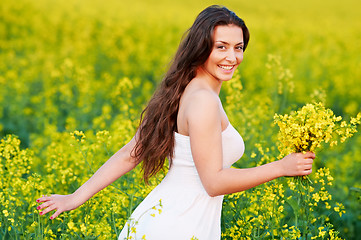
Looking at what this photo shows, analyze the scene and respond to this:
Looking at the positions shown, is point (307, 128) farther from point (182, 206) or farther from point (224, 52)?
point (182, 206)

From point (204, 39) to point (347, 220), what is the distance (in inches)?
83.9

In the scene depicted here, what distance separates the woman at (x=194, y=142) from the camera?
241cm

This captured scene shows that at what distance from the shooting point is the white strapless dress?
2531 millimetres

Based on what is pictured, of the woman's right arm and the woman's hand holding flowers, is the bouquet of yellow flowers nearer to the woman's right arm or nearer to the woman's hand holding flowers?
the woman's hand holding flowers

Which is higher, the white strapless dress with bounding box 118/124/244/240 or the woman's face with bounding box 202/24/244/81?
the woman's face with bounding box 202/24/244/81

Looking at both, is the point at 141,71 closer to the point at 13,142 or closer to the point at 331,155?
the point at 331,155

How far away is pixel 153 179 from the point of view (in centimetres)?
337

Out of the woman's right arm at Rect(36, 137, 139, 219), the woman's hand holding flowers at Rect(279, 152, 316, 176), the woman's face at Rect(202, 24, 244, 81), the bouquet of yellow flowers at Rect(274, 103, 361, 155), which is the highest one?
the woman's face at Rect(202, 24, 244, 81)

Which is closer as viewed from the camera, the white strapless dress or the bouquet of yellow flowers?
the bouquet of yellow flowers

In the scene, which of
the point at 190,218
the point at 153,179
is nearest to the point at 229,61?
the point at 190,218

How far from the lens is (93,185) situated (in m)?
2.79

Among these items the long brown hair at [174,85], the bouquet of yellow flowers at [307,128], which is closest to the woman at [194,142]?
the long brown hair at [174,85]

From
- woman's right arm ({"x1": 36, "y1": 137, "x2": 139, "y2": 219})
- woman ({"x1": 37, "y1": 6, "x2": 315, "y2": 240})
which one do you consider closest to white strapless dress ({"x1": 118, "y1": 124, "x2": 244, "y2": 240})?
woman ({"x1": 37, "y1": 6, "x2": 315, "y2": 240})

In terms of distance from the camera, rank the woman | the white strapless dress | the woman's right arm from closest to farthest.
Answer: the woman → the white strapless dress → the woman's right arm
